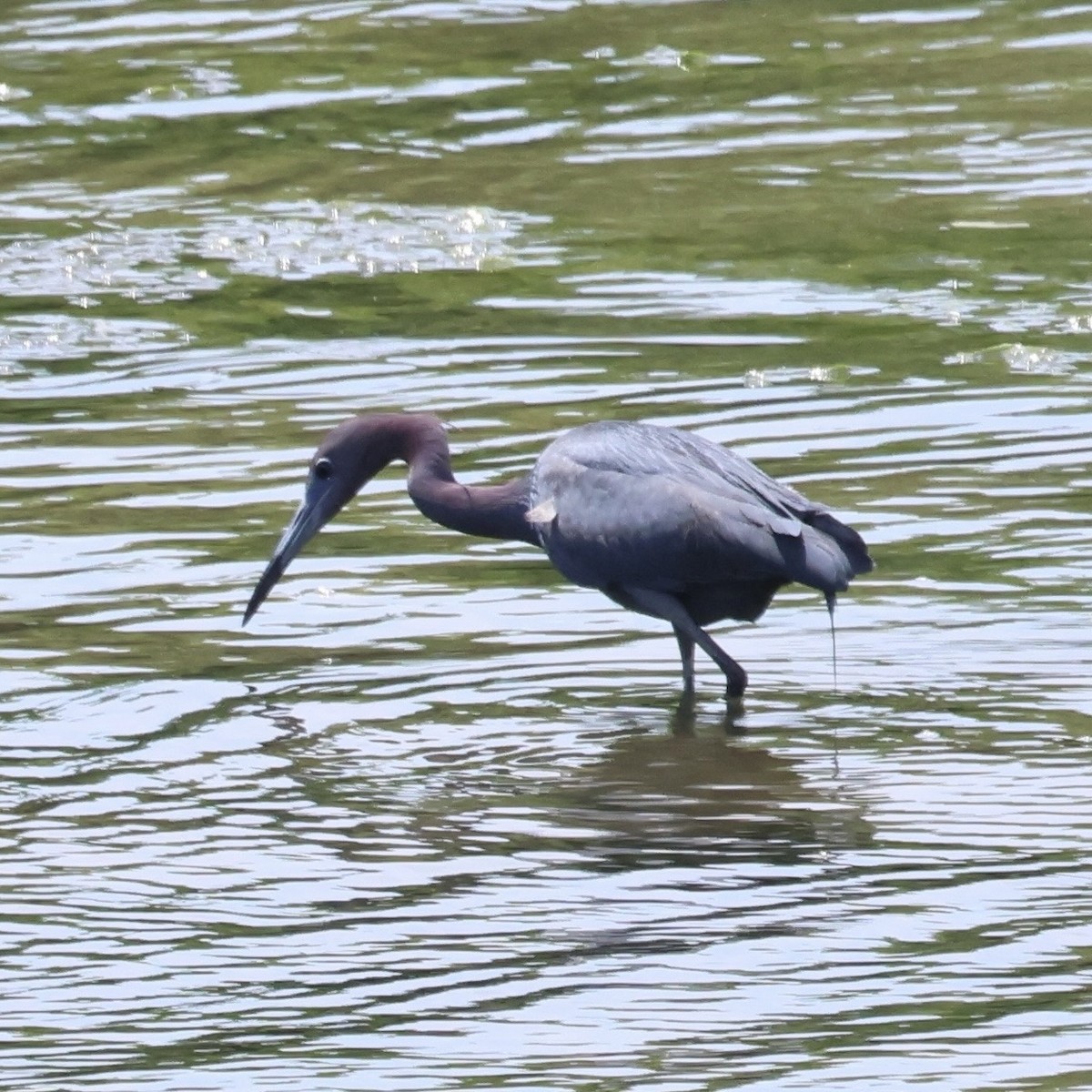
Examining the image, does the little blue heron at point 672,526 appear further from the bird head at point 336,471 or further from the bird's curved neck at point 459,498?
the bird head at point 336,471

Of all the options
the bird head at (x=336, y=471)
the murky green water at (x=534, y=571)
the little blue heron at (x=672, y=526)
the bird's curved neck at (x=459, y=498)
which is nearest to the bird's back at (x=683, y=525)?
the little blue heron at (x=672, y=526)

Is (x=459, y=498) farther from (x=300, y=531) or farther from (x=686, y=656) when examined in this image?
(x=686, y=656)

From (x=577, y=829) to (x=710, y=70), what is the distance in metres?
9.73

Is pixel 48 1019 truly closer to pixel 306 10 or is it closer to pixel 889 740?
pixel 889 740

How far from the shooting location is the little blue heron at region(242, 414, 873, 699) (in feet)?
25.1

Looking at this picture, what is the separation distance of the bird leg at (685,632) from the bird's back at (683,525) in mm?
39

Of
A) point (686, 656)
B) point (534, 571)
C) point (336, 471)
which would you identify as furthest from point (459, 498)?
point (686, 656)

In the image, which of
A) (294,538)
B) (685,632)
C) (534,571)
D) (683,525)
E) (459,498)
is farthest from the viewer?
(534,571)

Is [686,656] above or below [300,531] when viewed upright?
below

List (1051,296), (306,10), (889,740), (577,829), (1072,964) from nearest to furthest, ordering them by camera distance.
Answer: (1072,964)
(577,829)
(889,740)
(1051,296)
(306,10)

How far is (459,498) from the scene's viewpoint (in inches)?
332

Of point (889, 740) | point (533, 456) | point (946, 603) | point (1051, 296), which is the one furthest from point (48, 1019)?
point (1051, 296)

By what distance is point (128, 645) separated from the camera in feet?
27.4

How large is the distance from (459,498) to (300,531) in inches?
21.5
